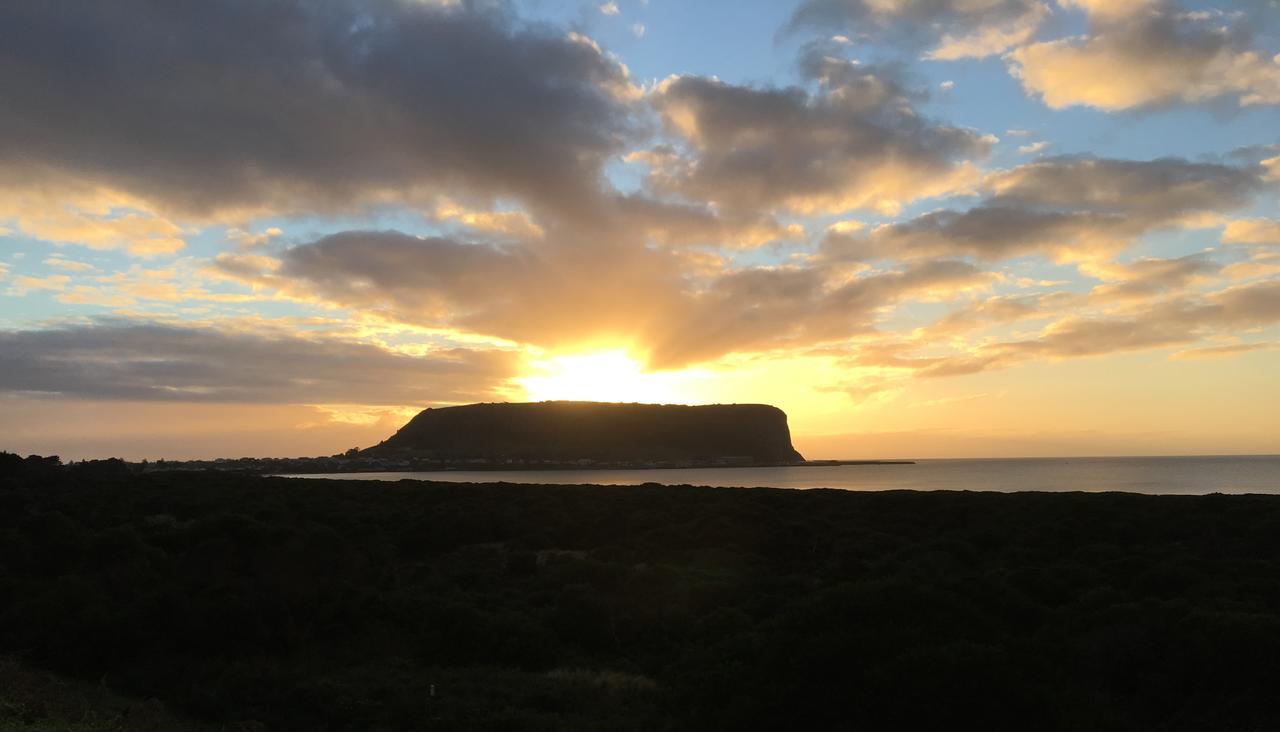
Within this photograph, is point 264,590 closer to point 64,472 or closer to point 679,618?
point 679,618

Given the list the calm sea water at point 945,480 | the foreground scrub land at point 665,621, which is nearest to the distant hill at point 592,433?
the calm sea water at point 945,480

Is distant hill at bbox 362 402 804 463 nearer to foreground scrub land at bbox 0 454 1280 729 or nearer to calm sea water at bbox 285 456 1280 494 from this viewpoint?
calm sea water at bbox 285 456 1280 494

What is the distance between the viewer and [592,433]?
179375 millimetres

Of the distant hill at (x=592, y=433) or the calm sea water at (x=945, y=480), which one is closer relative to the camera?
the calm sea water at (x=945, y=480)

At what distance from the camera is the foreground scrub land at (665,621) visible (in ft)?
28.3

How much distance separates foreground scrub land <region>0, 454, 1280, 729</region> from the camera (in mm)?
8633

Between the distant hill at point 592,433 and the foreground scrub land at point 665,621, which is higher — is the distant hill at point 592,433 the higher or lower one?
the higher one

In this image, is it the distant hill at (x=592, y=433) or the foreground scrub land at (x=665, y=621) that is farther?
the distant hill at (x=592, y=433)

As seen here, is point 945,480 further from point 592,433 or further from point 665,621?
point 665,621

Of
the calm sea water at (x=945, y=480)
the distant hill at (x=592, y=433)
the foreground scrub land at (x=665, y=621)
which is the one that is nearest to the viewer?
the foreground scrub land at (x=665, y=621)

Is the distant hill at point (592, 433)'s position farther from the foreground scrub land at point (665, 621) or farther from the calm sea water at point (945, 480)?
the foreground scrub land at point (665, 621)

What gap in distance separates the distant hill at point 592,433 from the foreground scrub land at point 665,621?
145m

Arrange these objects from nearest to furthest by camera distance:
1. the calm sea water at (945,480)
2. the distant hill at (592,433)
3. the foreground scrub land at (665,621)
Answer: the foreground scrub land at (665,621) < the calm sea water at (945,480) < the distant hill at (592,433)

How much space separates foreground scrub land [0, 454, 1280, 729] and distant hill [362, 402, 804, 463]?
145 meters
